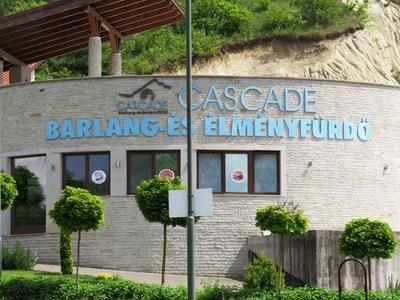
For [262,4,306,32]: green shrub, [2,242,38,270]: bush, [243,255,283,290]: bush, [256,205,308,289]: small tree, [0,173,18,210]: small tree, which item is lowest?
[243,255,283,290]: bush

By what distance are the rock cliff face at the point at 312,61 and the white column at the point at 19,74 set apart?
42.2 feet

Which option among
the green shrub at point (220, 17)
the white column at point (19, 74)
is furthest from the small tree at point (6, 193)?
the green shrub at point (220, 17)

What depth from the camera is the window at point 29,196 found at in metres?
35.5

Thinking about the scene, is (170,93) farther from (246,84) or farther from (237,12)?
(237,12)

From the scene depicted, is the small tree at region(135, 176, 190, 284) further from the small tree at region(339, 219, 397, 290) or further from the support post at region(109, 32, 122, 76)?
the support post at region(109, 32, 122, 76)

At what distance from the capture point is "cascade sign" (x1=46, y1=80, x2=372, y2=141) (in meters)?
34.5

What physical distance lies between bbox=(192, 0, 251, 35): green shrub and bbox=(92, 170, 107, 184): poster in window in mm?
25081

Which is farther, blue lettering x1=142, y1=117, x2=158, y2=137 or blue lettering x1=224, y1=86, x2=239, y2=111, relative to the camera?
blue lettering x1=224, y1=86, x2=239, y2=111

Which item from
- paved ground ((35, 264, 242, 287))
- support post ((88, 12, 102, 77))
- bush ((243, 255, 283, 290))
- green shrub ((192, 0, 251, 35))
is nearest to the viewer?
bush ((243, 255, 283, 290))

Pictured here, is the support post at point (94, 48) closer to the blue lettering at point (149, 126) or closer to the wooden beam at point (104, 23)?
the wooden beam at point (104, 23)

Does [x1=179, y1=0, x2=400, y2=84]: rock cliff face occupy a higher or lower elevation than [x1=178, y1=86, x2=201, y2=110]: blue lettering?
higher

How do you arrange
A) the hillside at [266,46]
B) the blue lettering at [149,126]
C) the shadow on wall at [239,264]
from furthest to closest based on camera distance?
1. the hillside at [266,46]
2. the blue lettering at [149,126]
3. the shadow on wall at [239,264]

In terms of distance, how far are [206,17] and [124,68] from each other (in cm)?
678

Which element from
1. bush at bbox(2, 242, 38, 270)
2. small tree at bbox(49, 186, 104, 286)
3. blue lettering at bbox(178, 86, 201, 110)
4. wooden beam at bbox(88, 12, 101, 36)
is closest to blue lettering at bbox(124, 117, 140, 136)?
blue lettering at bbox(178, 86, 201, 110)
